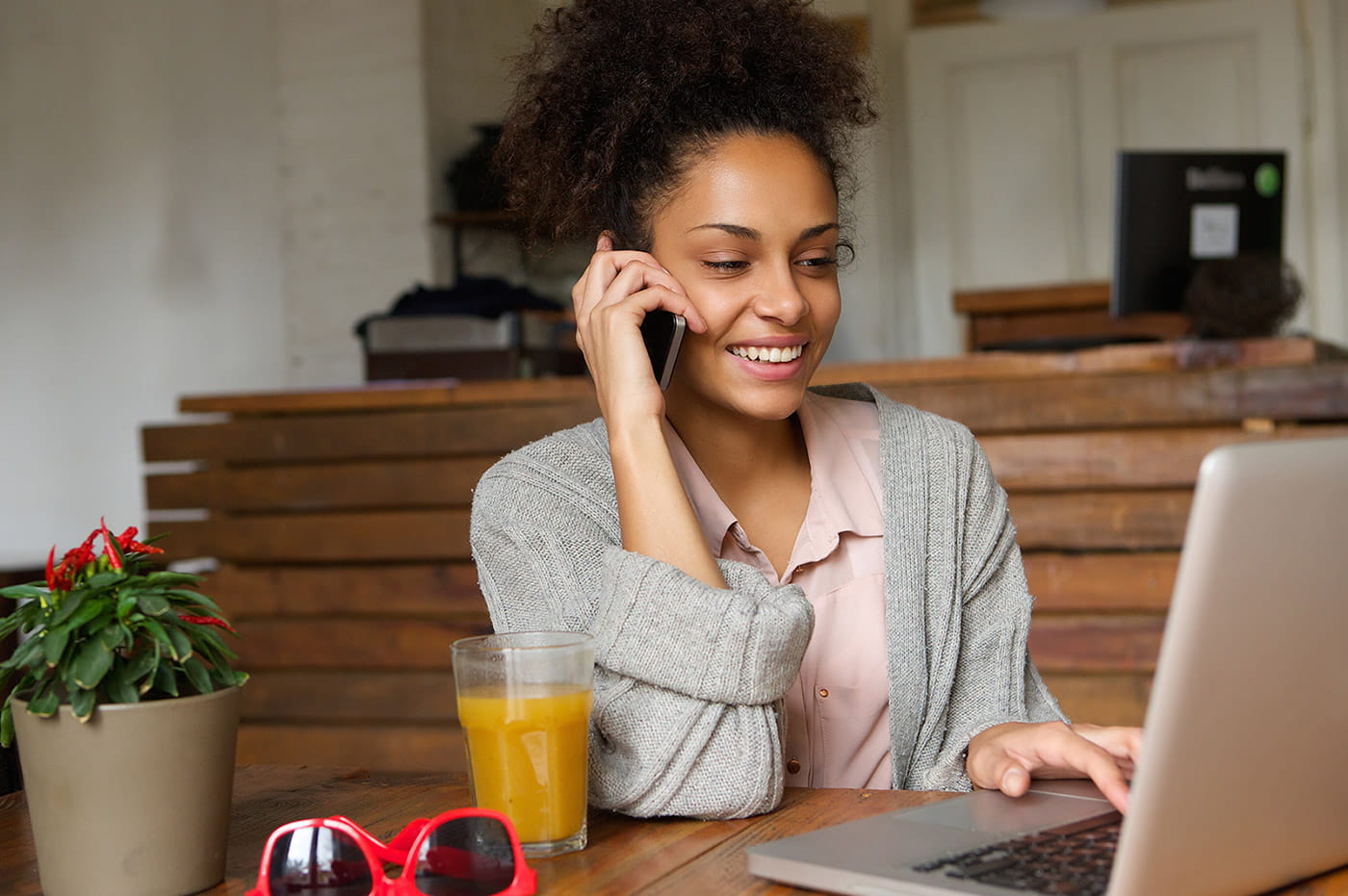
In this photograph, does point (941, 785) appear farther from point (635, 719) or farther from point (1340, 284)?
point (1340, 284)

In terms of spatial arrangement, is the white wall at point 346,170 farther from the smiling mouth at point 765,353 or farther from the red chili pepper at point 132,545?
the red chili pepper at point 132,545

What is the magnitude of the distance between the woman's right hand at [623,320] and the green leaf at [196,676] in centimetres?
47

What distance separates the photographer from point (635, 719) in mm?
998

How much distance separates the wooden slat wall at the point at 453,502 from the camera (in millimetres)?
2520

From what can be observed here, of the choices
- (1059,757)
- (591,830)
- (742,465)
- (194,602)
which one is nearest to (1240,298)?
(742,465)

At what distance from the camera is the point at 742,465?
1.46 metres

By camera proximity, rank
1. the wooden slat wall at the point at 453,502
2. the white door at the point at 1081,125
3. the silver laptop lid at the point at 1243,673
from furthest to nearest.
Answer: the white door at the point at 1081,125
the wooden slat wall at the point at 453,502
the silver laptop lid at the point at 1243,673

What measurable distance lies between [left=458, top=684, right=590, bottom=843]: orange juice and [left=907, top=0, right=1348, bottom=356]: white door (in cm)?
391

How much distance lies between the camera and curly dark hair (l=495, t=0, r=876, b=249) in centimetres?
137

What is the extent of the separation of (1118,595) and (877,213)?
2.42m

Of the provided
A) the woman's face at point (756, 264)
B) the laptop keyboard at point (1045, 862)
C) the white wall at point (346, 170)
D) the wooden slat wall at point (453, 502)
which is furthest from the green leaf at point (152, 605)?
the white wall at point (346, 170)

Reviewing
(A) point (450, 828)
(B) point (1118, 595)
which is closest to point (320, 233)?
(B) point (1118, 595)

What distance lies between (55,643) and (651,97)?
840 millimetres

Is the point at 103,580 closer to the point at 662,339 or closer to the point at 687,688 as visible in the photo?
the point at 687,688
